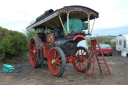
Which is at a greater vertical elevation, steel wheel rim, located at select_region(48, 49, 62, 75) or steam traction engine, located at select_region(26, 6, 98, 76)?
steam traction engine, located at select_region(26, 6, 98, 76)

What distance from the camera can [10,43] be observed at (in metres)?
7.95

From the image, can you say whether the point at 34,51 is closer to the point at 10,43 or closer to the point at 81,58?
the point at 10,43

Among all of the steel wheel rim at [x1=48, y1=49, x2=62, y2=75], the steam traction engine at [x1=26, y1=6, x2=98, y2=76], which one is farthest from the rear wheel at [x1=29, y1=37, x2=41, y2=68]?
the steel wheel rim at [x1=48, y1=49, x2=62, y2=75]

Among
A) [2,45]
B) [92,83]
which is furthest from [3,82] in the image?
[2,45]

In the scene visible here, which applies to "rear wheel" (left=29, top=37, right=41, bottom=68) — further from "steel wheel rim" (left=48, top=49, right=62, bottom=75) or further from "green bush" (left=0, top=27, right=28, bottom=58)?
"steel wheel rim" (left=48, top=49, right=62, bottom=75)

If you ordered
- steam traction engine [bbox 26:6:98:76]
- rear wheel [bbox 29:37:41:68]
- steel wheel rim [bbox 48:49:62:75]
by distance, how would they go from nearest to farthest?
steam traction engine [bbox 26:6:98:76] → steel wheel rim [bbox 48:49:62:75] → rear wheel [bbox 29:37:41:68]

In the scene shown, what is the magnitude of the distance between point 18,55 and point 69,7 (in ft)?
19.6

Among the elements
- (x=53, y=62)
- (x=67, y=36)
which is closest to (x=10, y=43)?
(x=53, y=62)

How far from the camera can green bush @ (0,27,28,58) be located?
7.56 meters

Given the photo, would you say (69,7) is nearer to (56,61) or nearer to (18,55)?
(56,61)

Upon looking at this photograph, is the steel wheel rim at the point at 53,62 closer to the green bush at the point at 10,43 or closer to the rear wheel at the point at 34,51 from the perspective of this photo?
the rear wheel at the point at 34,51

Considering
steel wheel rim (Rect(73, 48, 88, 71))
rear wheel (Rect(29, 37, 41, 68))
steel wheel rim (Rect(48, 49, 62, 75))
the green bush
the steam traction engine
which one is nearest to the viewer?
the steam traction engine

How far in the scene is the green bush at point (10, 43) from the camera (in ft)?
24.8

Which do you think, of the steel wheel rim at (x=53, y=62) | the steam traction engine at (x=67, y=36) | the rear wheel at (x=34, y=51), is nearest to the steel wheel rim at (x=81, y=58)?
the steam traction engine at (x=67, y=36)
